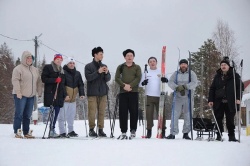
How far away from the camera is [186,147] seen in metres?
4.59

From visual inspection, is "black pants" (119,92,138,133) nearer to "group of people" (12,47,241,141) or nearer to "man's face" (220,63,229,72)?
"group of people" (12,47,241,141)

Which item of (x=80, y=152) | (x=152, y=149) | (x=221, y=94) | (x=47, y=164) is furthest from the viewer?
(x=221, y=94)

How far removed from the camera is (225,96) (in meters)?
6.06

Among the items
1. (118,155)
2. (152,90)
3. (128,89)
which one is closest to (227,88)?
(152,90)

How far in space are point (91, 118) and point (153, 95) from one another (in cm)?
149

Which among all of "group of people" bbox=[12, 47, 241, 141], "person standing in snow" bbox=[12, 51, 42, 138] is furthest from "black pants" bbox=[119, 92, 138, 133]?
"person standing in snow" bbox=[12, 51, 42, 138]

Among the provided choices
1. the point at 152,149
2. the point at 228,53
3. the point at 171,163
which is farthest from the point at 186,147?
the point at 228,53

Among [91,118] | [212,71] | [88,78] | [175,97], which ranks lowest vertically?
[91,118]

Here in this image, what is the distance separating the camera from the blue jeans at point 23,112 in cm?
582

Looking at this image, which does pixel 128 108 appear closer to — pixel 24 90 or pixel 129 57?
pixel 129 57

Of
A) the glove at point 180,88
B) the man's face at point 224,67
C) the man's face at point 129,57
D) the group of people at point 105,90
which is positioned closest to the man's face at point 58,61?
the group of people at point 105,90

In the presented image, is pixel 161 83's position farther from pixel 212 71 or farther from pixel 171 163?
pixel 212 71

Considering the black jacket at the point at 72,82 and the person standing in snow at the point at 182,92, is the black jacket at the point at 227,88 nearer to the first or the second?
the person standing in snow at the point at 182,92

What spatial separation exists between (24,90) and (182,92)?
11.1 feet
